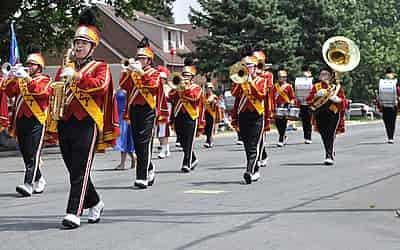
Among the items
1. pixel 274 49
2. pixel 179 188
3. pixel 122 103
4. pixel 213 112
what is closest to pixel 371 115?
pixel 274 49

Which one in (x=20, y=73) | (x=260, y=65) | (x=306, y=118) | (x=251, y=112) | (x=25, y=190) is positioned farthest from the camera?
(x=306, y=118)

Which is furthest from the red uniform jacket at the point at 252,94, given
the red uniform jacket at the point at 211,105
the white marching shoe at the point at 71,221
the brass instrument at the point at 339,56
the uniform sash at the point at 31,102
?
the red uniform jacket at the point at 211,105

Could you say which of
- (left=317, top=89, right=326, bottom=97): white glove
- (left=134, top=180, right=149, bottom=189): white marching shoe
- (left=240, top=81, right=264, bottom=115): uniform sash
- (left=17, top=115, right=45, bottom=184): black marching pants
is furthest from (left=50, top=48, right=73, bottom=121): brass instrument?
(left=317, top=89, right=326, bottom=97): white glove

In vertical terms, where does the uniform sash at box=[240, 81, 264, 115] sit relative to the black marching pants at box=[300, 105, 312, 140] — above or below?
above

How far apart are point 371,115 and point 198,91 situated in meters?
41.8

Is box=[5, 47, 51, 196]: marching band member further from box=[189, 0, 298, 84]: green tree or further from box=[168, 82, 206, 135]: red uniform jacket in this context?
box=[189, 0, 298, 84]: green tree

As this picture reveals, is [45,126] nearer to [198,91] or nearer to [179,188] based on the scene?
[179,188]

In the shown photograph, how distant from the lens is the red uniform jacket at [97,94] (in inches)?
342

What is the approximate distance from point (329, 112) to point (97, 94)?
323 inches

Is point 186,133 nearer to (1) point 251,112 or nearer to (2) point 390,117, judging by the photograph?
(1) point 251,112

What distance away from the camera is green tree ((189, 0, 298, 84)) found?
45.6 meters

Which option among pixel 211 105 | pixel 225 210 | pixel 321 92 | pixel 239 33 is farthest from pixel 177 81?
pixel 239 33

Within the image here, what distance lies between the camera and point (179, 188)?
12281 mm

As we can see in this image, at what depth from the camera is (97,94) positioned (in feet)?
28.7
